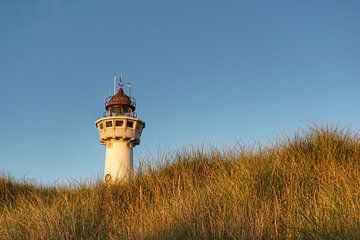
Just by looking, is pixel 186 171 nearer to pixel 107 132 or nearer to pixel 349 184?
pixel 349 184

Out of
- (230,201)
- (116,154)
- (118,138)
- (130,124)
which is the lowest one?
(230,201)

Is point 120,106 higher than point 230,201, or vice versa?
point 120,106

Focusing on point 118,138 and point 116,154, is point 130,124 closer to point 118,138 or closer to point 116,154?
point 118,138

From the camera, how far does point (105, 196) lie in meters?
5.73

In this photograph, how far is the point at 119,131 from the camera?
1950 cm

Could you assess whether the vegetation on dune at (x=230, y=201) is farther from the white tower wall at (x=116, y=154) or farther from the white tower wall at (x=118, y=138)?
the white tower wall at (x=118, y=138)

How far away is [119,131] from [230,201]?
628 inches

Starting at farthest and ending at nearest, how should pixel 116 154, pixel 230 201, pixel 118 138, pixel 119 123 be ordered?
pixel 119 123 → pixel 118 138 → pixel 116 154 → pixel 230 201

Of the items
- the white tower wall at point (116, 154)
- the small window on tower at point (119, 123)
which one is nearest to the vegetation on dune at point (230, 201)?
the white tower wall at point (116, 154)

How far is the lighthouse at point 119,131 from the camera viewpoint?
19.4 m

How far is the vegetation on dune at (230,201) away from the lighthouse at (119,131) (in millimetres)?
12918

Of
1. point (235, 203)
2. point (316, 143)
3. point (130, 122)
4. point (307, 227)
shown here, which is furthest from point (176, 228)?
point (130, 122)

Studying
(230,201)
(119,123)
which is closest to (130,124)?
(119,123)

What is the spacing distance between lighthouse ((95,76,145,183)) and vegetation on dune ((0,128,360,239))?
12918 mm
